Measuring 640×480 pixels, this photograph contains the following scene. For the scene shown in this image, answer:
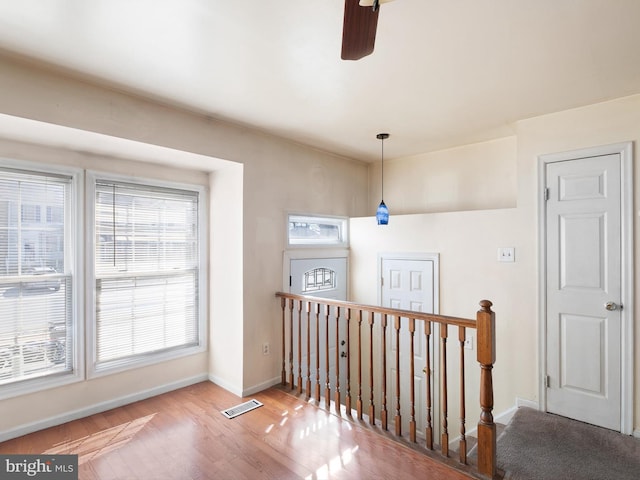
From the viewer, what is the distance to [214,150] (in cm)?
307

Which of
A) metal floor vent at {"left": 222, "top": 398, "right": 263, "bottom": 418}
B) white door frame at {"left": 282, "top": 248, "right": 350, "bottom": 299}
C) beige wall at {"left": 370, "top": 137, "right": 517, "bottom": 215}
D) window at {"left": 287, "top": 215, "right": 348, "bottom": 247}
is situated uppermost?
beige wall at {"left": 370, "top": 137, "right": 517, "bottom": 215}

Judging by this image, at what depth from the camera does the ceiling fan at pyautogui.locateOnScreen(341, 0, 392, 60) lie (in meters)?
1.13

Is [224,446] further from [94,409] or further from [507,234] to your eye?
[507,234]

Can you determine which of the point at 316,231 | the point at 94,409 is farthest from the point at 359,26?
the point at 94,409

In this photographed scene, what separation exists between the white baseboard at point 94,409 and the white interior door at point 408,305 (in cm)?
203

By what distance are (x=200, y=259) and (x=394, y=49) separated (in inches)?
103

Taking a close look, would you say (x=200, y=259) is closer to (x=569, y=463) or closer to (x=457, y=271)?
(x=457, y=271)

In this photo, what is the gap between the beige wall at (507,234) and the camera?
2.70m

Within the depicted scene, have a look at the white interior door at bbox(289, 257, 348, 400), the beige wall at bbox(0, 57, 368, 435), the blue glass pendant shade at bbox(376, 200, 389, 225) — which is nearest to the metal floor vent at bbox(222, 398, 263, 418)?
the beige wall at bbox(0, 57, 368, 435)

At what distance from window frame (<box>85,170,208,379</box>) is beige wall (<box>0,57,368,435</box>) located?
0.07m

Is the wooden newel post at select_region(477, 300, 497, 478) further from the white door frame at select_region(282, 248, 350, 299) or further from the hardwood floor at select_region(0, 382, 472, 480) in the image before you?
the white door frame at select_region(282, 248, 350, 299)

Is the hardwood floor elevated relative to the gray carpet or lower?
lower

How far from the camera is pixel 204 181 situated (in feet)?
11.9

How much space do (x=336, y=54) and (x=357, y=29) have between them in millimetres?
856
